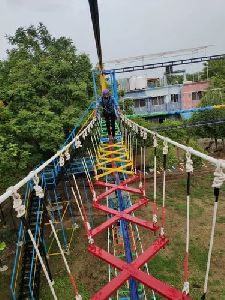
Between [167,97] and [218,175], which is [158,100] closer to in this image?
[167,97]

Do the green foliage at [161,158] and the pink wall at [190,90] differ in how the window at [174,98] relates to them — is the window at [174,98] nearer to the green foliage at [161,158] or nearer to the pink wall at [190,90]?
the pink wall at [190,90]

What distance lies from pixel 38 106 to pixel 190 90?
18422 mm

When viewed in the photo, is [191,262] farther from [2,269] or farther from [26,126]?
[26,126]

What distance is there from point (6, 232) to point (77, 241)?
291 centimetres

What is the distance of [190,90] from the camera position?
2820 centimetres

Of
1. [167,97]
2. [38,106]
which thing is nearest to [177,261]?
[38,106]

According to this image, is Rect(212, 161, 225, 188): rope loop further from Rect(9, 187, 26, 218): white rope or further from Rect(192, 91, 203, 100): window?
Rect(192, 91, 203, 100): window

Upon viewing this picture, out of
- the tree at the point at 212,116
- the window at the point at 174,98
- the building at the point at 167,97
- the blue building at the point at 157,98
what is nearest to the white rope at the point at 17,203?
the tree at the point at 212,116

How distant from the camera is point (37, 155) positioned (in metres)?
12.2

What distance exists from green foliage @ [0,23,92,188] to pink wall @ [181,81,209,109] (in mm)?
14013

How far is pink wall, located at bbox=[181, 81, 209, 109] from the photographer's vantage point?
2809cm

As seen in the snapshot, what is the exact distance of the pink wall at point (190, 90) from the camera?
1106 inches

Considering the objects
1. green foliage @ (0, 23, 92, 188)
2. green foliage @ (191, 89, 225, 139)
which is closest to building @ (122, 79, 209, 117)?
green foliage @ (191, 89, 225, 139)

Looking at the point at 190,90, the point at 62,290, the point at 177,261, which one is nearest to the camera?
the point at 62,290
